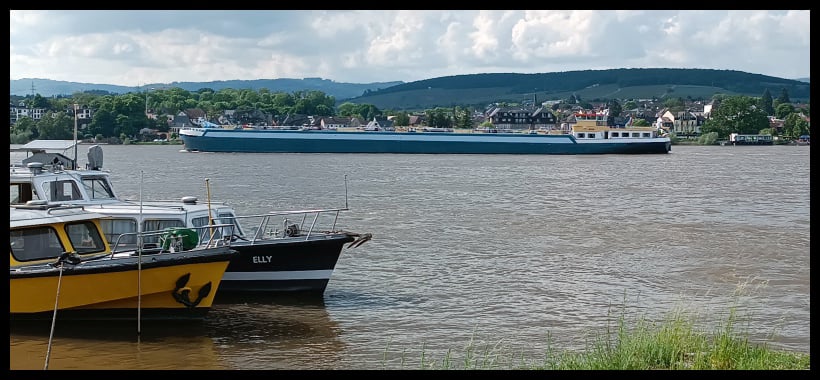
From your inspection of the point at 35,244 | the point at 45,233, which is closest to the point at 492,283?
the point at 45,233

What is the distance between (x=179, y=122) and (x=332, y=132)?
2973 cm

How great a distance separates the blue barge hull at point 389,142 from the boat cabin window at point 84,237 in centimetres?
7005

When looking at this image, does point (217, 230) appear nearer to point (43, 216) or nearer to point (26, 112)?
point (43, 216)

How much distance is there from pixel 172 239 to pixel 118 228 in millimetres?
1450

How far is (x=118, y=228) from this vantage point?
14.2 meters

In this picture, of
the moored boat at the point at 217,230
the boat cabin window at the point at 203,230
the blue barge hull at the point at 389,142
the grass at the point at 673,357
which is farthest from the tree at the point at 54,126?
the blue barge hull at the point at 389,142

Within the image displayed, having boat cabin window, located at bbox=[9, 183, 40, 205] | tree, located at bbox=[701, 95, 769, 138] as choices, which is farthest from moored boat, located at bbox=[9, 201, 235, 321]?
tree, located at bbox=[701, 95, 769, 138]

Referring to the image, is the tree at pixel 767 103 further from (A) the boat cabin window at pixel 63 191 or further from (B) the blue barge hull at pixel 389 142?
(A) the boat cabin window at pixel 63 191

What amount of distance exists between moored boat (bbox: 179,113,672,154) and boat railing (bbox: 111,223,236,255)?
6803 centimetres

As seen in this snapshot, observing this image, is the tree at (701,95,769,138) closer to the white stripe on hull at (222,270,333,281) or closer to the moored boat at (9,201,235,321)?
the white stripe on hull at (222,270,333,281)

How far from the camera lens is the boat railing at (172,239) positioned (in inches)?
517

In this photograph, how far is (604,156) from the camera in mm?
78812
